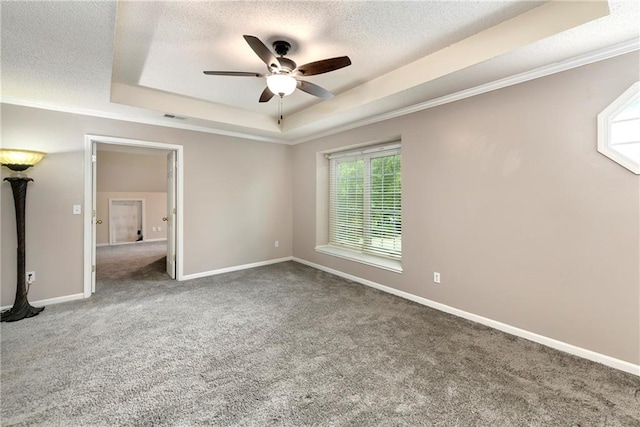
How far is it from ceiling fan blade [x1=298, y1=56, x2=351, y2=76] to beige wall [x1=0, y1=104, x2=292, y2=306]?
2806mm

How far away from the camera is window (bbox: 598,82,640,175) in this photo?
1.98m

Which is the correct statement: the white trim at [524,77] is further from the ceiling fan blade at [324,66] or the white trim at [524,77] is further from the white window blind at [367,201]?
the ceiling fan blade at [324,66]

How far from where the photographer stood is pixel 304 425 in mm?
1544

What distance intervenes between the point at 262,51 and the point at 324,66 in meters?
0.50

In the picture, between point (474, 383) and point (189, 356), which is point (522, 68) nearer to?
point (474, 383)

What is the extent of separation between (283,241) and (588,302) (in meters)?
4.40

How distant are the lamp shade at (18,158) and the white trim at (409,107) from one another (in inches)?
27.1

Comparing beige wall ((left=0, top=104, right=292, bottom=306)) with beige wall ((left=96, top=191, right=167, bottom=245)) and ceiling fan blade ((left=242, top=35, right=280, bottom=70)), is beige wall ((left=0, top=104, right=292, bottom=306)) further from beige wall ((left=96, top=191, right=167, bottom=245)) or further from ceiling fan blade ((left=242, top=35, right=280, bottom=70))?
beige wall ((left=96, top=191, right=167, bottom=245))

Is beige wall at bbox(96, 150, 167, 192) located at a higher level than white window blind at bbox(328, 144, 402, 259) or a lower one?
higher

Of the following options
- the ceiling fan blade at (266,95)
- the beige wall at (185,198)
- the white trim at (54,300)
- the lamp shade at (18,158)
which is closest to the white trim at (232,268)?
the beige wall at (185,198)

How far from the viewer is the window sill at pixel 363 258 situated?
3.75 metres

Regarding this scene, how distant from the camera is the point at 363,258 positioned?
421 centimetres

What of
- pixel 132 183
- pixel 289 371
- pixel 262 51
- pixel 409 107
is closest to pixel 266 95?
pixel 262 51

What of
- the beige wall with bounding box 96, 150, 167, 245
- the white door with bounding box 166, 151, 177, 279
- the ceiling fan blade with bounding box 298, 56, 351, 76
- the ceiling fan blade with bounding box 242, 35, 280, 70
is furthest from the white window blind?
the beige wall with bounding box 96, 150, 167, 245
